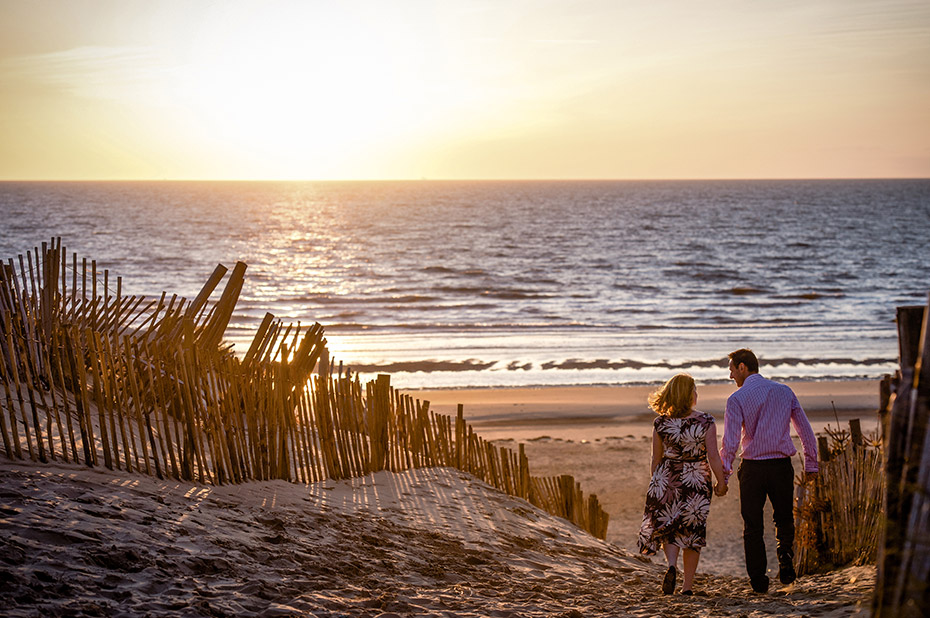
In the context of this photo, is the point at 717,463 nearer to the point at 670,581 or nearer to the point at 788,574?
the point at 670,581

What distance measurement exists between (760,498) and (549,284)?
1270 inches

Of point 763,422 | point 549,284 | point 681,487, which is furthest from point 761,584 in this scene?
point 549,284

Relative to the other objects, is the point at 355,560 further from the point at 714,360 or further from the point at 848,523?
the point at 714,360

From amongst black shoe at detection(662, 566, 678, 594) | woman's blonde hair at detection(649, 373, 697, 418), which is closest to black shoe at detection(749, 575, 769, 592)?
black shoe at detection(662, 566, 678, 594)

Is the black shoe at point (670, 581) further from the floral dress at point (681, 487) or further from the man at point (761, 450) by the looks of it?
the man at point (761, 450)

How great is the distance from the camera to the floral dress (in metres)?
4.48

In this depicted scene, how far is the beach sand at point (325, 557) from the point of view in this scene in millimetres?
3252

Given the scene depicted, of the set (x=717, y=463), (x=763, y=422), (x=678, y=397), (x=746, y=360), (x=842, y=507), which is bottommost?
(x=842, y=507)

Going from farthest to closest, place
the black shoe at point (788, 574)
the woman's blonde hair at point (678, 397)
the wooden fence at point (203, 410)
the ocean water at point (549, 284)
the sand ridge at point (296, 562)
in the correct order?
the ocean water at point (549, 284), the wooden fence at point (203, 410), the black shoe at point (788, 574), the woman's blonde hair at point (678, 397), the sand ridge at point (296, 562)

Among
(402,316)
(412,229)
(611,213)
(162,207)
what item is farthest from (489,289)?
(162,207)

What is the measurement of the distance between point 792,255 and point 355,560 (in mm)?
50771

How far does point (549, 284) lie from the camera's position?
36562mm

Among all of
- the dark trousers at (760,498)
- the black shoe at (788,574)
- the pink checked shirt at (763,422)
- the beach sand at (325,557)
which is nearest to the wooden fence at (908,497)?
the beach sand at (325,557)

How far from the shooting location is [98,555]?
3.41 meters
